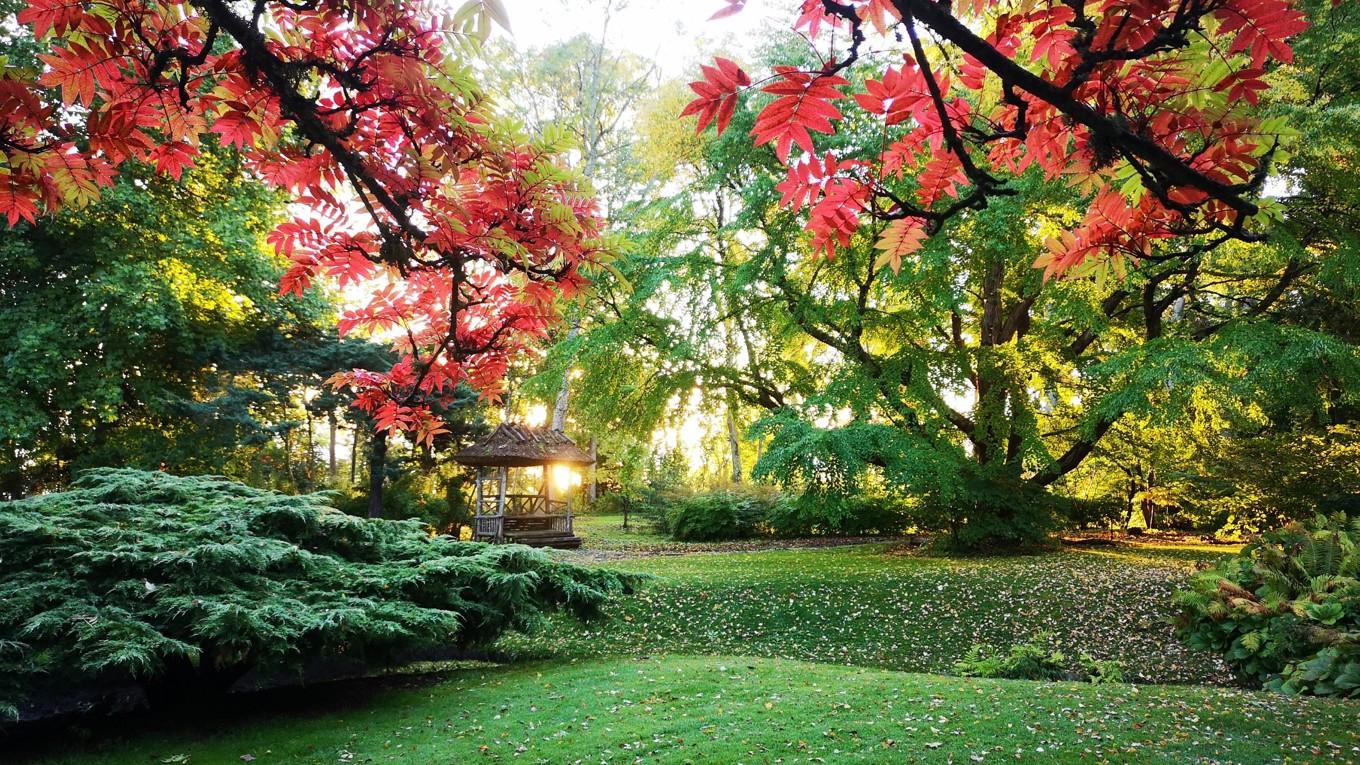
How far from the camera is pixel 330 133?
1.63 meters

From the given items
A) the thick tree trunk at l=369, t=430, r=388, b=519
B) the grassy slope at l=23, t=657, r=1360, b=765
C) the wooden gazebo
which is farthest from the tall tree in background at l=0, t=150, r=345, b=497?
the grassy slope at l=23, t=657, r=1360, b=765

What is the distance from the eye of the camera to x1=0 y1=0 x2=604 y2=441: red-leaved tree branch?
156 centimetres

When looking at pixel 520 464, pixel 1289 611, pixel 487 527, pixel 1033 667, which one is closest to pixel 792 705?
pixel 1033 667

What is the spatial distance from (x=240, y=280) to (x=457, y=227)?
14003mm

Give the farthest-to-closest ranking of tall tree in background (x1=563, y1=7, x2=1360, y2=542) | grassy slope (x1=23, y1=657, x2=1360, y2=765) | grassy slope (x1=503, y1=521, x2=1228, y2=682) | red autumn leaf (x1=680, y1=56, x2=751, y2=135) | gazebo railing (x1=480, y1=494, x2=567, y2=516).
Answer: gazebo railing (x1=480, y1=494, x2=567, y2=516) < tall tree in background (x1=563, y1=7, x2=1360, y2=542) < grassy slope (x1=503, y1=521, x2=1228, y2=682) < grassy slope (x1=23, y1=657, x2=1360, y2=765) < red autumn leaf (x1=680, y1=56, x2=751, y2=135)

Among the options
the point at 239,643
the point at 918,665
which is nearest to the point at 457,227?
the point at 239,643

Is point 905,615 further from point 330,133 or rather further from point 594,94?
point 594,94

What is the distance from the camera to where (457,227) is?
6.00ft

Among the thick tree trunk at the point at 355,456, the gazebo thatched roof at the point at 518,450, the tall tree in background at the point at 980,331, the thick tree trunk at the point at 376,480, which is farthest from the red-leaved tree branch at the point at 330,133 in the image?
the thick tree trunk at the point at 355,456

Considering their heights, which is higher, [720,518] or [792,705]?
[720,518]

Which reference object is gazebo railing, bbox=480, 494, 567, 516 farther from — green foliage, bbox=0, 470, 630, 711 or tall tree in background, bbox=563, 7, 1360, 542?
green foliage, bbox=0, 470, 630, 711

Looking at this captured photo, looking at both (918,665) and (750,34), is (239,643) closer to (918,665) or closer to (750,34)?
(918,665)

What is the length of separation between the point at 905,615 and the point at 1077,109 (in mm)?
8361

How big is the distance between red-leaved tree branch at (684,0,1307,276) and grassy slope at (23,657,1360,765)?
3.34 meters
